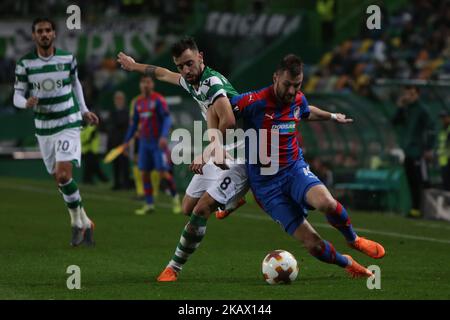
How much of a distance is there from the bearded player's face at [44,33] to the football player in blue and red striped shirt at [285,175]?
138 inches

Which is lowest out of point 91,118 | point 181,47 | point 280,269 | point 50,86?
point 280,269

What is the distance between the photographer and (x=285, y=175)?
33.5 feet

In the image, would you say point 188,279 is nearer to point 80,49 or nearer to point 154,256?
point 154,256

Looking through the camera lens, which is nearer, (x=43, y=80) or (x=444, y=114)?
(x=43, y=80)

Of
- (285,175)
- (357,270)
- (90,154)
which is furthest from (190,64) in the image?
(90,154)

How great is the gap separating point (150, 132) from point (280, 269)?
971 cm

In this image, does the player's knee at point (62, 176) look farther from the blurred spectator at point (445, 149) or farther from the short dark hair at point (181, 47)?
the blurred spectator at point (445, 149)

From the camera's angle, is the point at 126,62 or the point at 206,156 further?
the point at 126,62

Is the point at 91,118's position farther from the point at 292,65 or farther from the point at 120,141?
the point at 120,141

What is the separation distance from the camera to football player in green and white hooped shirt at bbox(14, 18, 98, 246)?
43.2 ft

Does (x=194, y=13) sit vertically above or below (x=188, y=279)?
above

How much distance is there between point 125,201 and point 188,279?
11754 mm
